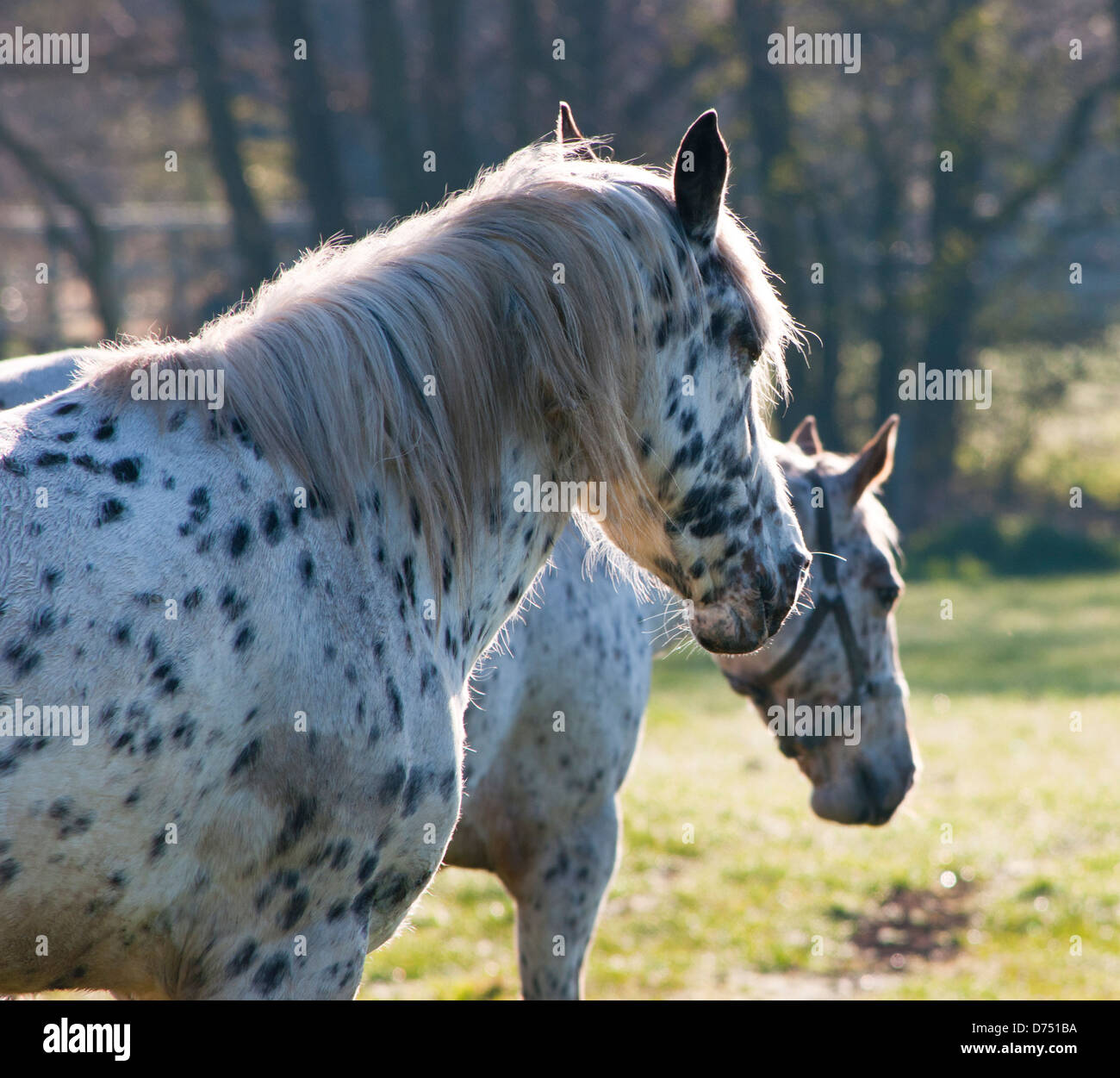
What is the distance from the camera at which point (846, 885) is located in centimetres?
614

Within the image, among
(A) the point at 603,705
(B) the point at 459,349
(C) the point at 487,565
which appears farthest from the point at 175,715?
(A) the point at 603,705

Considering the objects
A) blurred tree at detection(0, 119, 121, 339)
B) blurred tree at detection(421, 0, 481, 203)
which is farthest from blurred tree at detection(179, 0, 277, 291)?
blurred tree at detection(421, 0, 481, 203)

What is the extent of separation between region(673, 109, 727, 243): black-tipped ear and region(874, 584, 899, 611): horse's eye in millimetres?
1760

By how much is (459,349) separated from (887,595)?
204 centimetres

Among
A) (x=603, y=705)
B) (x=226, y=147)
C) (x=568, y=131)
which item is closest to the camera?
(x=568, y=131)

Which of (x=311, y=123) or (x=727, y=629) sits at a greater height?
(x=311, y=123)

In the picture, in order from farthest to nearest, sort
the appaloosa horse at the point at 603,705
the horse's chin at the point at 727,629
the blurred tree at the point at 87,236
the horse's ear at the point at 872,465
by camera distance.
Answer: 1. the blurred tree at the point at 87,236
2. the horse's ear at the point at 872,465
3. the appaloosa horse at the point at 603,705
4. the horse's chin at the point at 727,629

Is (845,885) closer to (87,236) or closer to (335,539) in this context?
(335,539)

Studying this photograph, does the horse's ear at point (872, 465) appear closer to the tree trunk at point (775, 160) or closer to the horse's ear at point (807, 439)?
the horse's ear at point (807, 439)

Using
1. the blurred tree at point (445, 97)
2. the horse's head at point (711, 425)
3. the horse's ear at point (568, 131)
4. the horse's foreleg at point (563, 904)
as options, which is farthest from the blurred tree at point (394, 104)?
the horse's head at point (711, 425)

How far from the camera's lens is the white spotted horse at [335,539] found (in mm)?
1729

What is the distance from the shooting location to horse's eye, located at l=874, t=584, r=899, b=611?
363 cm

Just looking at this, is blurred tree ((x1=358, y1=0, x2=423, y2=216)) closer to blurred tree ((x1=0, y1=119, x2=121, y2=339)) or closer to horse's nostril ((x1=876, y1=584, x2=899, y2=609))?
blurred tree ((x1=0, y1=119, x2=121, y2=339))
